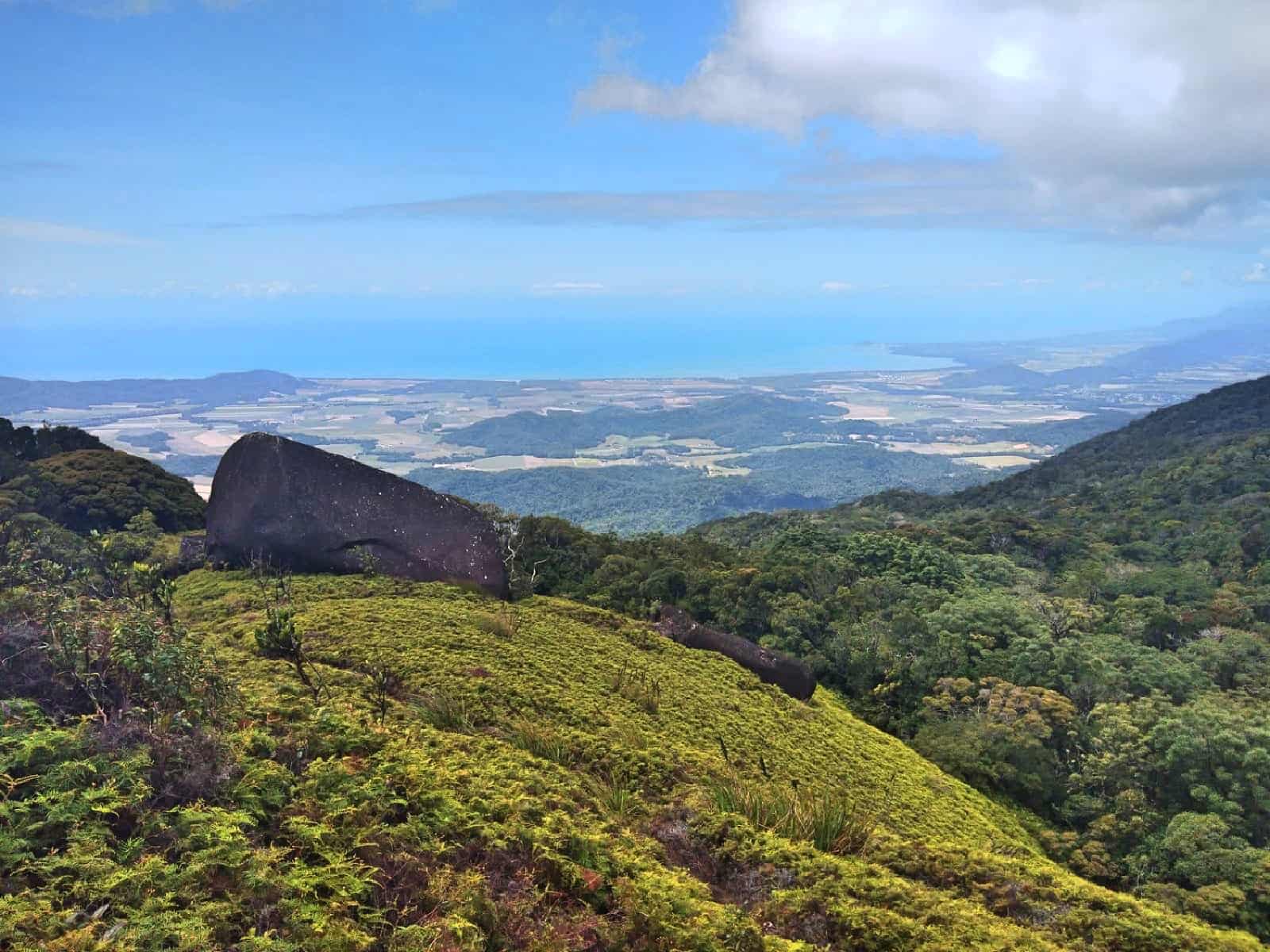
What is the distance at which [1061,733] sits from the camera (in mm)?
17453

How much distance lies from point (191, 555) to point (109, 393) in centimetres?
19377

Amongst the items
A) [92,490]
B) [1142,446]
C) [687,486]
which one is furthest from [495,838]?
[687,486]

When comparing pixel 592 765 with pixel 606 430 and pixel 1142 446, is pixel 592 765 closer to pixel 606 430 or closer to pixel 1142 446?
pixel 1142 446

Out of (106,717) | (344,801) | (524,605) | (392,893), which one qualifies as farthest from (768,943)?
(524,605)

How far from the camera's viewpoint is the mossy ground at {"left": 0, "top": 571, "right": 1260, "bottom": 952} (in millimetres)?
5488

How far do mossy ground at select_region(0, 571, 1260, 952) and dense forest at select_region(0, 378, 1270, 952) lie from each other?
0.04 m

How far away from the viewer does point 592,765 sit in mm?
9531

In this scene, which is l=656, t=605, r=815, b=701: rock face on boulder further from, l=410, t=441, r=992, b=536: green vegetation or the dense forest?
l=410, t=441, r=992, b=536: green vegetation

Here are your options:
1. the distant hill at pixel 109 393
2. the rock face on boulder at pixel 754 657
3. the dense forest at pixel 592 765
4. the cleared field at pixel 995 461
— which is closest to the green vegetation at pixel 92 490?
the dense forest at pixel 592 765

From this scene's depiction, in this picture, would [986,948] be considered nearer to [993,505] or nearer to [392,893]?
[392,893]

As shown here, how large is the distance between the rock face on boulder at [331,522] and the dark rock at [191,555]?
1.96 feet

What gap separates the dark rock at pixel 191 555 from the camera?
1791 centimetres

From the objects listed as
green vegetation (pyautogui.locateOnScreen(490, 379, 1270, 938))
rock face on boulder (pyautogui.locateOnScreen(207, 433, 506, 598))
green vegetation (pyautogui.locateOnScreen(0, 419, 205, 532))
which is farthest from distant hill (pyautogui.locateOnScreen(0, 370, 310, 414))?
green vegetation (pyautogui.locateOnScreen(490, 379, 1270, 938))

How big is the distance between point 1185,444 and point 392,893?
304 feet
